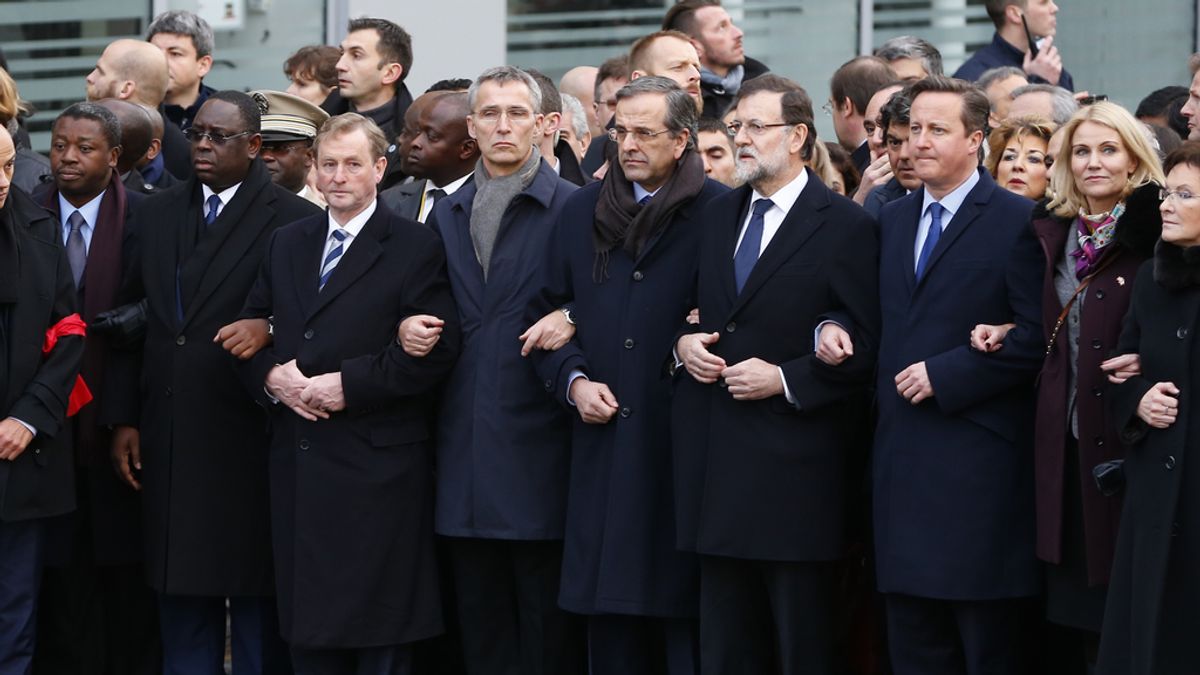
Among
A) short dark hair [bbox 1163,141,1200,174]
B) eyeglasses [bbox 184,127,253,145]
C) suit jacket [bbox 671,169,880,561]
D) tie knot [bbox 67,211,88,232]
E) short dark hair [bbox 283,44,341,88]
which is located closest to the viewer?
short dark hair [bbox 1163,141,1200,174]

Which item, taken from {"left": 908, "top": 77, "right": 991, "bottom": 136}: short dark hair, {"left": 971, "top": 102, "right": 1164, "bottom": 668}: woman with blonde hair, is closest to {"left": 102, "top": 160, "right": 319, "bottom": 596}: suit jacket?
{"left": 908, "top": 77, "right": 991, "bottom": 136}: short dark hair

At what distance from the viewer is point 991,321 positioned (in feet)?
19.8

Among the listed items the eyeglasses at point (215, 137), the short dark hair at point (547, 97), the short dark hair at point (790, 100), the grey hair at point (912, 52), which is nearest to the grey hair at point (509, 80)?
the short dark hair at point (547, 97)

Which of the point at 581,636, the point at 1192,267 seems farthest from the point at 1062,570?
the point at 581,636

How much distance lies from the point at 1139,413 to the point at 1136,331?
273 millimetres

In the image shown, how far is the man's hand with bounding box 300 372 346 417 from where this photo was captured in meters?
6.62

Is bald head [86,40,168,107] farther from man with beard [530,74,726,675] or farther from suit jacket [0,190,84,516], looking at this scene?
man with beard [530,74,726,675]

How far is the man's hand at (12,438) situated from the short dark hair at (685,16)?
434cm

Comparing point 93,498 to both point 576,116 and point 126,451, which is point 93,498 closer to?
point 126,451

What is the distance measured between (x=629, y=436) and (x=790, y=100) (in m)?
1.24

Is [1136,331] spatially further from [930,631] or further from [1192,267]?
[930,631]

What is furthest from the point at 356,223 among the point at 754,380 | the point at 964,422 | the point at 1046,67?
the point at 1046,67

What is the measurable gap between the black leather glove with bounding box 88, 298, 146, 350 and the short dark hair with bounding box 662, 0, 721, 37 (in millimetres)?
3696

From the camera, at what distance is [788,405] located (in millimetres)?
6129
